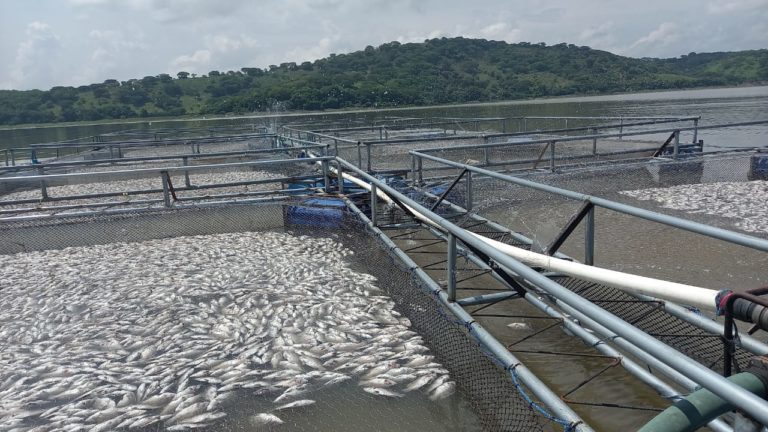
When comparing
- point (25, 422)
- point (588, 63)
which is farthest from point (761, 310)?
point (588, 63)

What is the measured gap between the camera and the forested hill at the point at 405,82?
338 feet

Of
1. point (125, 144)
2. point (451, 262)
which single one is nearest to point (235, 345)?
point (451, 262)

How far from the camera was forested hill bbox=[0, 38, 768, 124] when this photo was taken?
103000 millimetres

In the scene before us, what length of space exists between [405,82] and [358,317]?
12228 centimetres

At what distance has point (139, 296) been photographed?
24.2ft

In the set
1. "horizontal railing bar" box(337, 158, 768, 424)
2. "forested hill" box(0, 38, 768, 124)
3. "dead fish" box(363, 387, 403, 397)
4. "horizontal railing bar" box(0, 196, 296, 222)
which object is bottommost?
"dead fish" box(363, 387, 403, 397)

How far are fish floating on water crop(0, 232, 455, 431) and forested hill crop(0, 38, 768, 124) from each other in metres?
90.3

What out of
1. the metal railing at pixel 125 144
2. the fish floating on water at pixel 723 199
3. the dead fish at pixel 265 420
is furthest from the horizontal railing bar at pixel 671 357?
the metal railing at pixel 125 144

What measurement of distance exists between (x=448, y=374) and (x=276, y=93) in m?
104

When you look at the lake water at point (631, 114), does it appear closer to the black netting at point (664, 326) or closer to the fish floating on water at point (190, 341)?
the black netting at point (664, 326)

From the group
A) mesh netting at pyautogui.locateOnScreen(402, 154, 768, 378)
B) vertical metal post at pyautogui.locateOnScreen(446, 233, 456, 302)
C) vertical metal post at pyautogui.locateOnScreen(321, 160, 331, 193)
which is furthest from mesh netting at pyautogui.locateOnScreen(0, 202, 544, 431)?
vertical metal post at pyautogui.locateOnScreen(321, 160, 331, 193)

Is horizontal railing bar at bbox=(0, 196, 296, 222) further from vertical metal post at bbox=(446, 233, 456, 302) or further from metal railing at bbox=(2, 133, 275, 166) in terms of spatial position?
metal railing at bbox=(2, 133, 275, 166)

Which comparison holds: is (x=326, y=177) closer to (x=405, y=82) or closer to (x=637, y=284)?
(x=637, y=284)

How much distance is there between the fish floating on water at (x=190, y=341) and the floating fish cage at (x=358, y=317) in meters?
0.03
